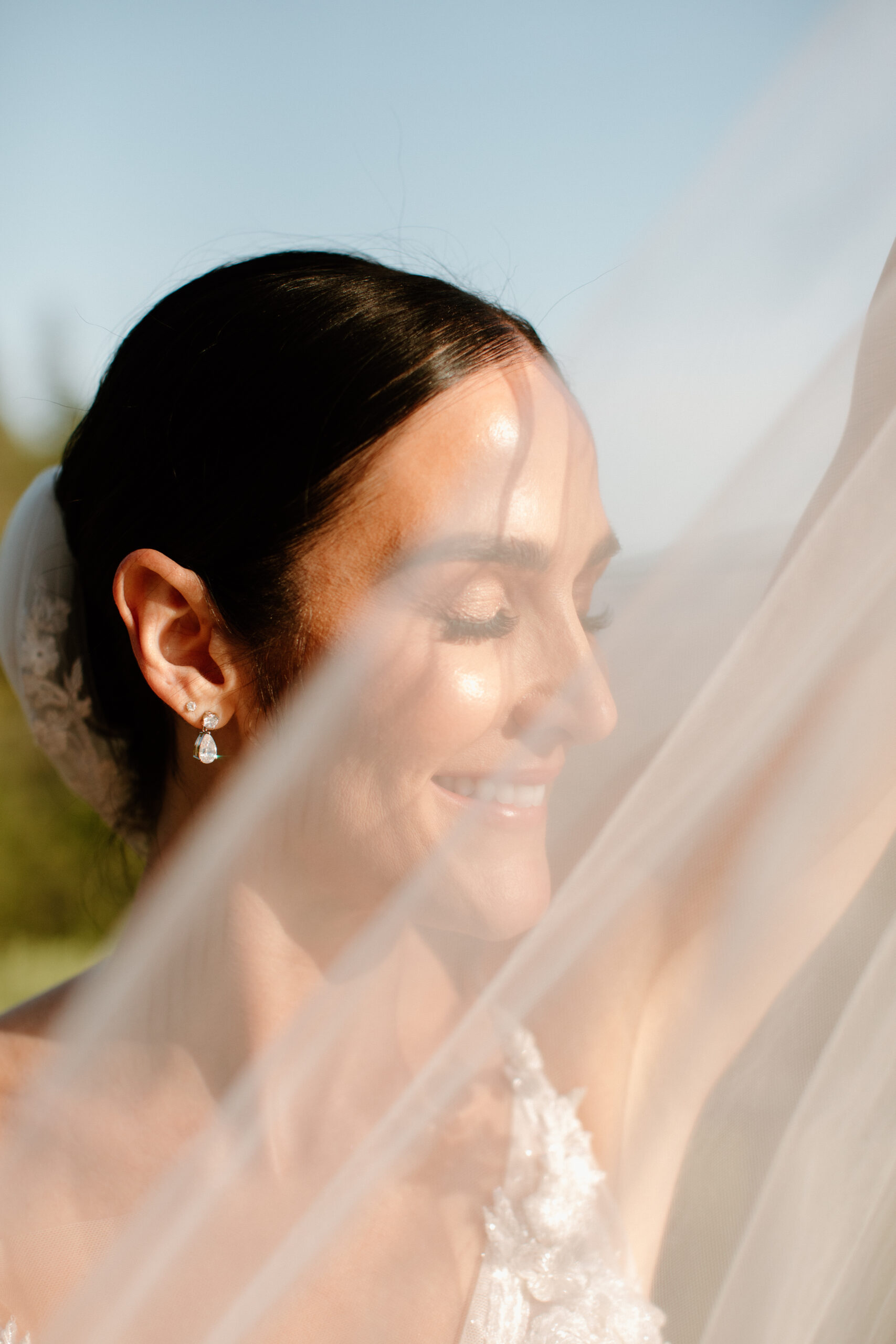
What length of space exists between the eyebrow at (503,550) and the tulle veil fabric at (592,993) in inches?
0.8

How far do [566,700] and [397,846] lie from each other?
243 mm

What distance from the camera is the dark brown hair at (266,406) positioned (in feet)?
3.41

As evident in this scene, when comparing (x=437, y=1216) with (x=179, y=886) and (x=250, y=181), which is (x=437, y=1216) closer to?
(x=179, y=886)

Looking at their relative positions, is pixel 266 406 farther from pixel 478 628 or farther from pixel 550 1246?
pixel 550 1246

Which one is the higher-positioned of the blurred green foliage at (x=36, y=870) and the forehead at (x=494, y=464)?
the forehead at (x=494, y=464)

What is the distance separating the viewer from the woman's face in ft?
3.10

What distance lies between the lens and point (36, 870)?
127 inches

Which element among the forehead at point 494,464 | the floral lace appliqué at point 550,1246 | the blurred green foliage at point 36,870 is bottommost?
the blurred green foliage at point 36,870

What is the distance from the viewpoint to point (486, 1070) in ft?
3.84

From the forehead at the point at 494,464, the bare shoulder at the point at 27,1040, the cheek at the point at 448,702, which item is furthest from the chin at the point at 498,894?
the bare shoulder at the point at 27,1040

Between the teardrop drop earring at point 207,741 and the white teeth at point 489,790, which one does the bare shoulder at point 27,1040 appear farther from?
the white teeth at point 489,790

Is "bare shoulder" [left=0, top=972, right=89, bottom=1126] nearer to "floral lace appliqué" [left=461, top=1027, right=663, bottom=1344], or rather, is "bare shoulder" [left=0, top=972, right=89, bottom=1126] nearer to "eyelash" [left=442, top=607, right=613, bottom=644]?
"floral lace appliqué" [left=461, top=1027, right=663, bottom=1344]

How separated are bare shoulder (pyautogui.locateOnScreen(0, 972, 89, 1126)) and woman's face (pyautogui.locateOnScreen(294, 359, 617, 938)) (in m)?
0.49

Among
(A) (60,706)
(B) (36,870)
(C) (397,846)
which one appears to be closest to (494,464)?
(C) (397,846)
